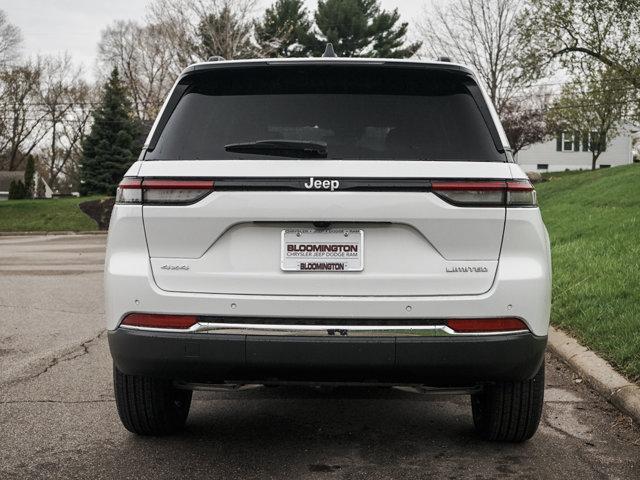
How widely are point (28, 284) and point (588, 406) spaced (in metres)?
9.25

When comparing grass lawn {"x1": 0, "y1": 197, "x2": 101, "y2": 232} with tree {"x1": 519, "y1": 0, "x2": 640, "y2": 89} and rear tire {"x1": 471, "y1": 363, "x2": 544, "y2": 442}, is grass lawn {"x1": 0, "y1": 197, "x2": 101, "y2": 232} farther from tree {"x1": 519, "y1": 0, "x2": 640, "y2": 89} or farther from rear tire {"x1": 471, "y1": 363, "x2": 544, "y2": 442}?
rear tire {"x1": 471, "y1": 363, "x2": 544, "y2": 442}

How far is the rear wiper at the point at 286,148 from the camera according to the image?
350 centimetres

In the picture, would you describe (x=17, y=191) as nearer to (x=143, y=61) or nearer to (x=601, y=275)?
→ (x=143, y=61)

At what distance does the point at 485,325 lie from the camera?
11.3ft

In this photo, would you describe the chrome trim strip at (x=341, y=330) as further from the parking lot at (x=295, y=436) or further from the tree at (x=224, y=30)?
the tree at (x=224, y=30)

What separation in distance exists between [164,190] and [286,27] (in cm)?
4713

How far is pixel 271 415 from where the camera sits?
189 inches

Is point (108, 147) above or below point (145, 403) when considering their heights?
above

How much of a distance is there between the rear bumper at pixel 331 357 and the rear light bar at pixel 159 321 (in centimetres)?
3


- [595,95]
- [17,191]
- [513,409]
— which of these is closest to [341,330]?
[513,409]

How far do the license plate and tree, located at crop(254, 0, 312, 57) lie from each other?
146ft

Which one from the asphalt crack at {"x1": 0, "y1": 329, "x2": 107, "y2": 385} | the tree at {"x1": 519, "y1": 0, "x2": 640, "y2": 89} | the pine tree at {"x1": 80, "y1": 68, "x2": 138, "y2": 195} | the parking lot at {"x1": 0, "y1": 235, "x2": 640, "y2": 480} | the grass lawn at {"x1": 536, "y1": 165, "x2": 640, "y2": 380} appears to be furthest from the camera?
the pine tree at {"x1": 80, "y1": 68, "x2": 138, "y2": 195}

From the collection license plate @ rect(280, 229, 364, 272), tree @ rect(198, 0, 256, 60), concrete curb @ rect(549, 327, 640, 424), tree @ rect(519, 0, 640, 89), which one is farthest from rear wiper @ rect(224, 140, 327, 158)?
tree @ rect(198, 0, 256, 60)

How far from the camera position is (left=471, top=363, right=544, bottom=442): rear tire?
3.95 m
